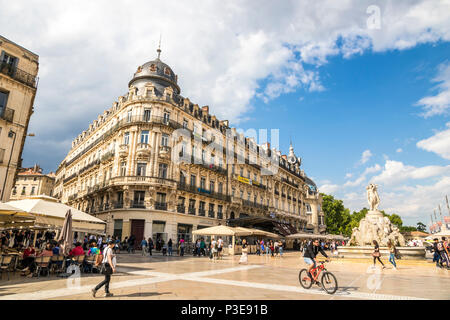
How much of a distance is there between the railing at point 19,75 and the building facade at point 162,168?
1032 centimetres

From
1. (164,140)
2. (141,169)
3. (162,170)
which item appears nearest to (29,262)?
(141,169)

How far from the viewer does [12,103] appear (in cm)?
1888

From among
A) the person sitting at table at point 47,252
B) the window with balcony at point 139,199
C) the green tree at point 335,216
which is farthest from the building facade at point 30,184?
the green tree at point 335,216

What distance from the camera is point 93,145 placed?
126 feet

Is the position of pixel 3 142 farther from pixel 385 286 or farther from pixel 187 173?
pixel 385 286

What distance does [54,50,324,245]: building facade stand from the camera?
2767 cm

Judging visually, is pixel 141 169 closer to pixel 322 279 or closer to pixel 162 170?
pixel 162 170

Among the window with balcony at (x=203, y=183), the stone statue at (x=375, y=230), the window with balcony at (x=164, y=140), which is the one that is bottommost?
the stone statue at (x=375, y=230)

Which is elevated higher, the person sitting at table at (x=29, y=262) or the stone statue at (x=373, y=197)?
the stone statue at (x=373, y=197)

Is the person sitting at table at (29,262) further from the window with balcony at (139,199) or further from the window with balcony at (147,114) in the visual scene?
the window with balcony at (147,114)

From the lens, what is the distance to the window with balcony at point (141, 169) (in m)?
28.4

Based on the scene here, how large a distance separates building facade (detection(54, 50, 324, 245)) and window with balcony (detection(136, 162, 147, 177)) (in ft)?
0.35

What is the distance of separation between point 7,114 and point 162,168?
13963 millimetres

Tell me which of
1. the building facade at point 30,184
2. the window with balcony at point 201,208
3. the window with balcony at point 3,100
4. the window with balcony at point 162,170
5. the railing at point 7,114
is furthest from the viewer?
the building facade at point 30,184
